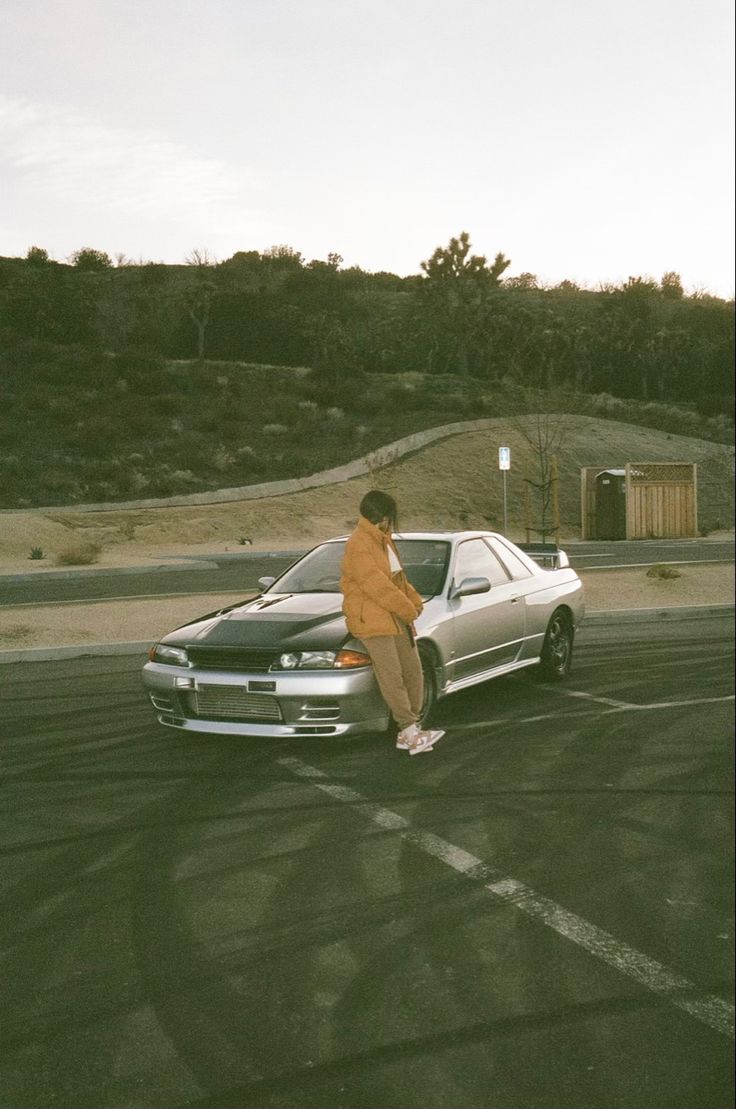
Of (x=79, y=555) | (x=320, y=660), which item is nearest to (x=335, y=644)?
(x=320, y=660)

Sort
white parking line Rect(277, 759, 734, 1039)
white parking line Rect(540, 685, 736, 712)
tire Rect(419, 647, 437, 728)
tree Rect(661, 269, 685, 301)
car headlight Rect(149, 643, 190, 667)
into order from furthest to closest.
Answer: white parking line Rect(540, 685, 736, 712)
tire Rect(419, 647, 437, 728)
car headlight Rect(149, 643, 190, 667)
white parking line Rect(277, 759, 734, 1039)
tree Rect(661, 269, 685, 301)

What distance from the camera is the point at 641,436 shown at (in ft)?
95.0

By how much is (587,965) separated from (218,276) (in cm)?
6025

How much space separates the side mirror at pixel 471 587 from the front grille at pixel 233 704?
1.63 metres

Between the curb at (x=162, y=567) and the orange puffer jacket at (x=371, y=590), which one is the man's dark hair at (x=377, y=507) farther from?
the curb at (x=162, y=567)

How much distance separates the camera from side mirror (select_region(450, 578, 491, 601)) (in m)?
7.49

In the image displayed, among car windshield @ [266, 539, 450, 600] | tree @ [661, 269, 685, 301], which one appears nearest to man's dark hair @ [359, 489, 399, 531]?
car windshield @ [266, 539, 450, 600]

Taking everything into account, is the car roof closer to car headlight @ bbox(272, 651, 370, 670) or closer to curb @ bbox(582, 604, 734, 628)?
car headlight @ bbox(272, 651, 370, 670)

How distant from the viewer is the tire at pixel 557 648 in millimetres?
8969

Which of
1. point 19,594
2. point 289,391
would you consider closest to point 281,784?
point 19,594

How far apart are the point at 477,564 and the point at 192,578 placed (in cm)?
1323

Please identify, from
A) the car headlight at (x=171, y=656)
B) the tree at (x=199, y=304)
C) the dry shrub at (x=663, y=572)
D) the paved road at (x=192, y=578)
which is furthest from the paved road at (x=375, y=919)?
the tree at (x=199, y=304)

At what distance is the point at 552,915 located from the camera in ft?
13.0

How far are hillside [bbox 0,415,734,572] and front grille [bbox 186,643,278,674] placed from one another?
41.1 ft
